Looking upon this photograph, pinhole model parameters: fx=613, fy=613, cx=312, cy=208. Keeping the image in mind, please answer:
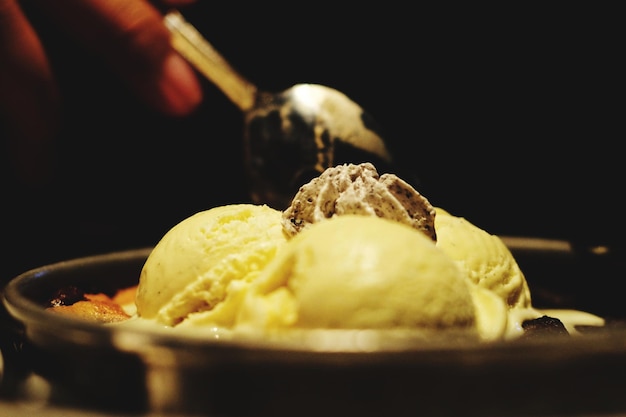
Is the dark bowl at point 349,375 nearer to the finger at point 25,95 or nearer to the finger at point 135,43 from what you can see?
the finger at point 135,43

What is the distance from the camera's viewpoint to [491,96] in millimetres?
1847

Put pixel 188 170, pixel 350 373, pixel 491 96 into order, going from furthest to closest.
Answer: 1. pixel 188 170
2. pixel 491 96
3. pixel 350 373

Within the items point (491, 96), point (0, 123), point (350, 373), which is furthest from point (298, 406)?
point (491, 96)

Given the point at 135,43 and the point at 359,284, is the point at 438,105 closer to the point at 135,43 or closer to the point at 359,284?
the point at 135,43

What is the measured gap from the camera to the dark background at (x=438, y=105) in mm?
1813

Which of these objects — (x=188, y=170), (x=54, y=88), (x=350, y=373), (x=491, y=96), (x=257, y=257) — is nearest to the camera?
(x=350, y=373)

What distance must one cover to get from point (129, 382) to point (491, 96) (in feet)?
5.22

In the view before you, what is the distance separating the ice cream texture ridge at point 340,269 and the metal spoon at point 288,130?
1.02ft

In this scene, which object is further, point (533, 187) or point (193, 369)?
point (533, 187)

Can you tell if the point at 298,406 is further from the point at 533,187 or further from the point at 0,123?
the point at 533,187

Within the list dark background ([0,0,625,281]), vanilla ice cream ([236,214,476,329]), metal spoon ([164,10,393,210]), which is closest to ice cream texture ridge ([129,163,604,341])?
vanilla ice cream ([236,214,476,329])

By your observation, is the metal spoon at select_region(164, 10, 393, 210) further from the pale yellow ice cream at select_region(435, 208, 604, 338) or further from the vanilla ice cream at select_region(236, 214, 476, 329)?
the vanilla ice cream at select_region(236, 214, 476, 329)

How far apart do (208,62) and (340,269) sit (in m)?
0.91

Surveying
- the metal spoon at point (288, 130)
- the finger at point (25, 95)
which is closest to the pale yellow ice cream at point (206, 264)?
the metal spoon at point (288, 130)
